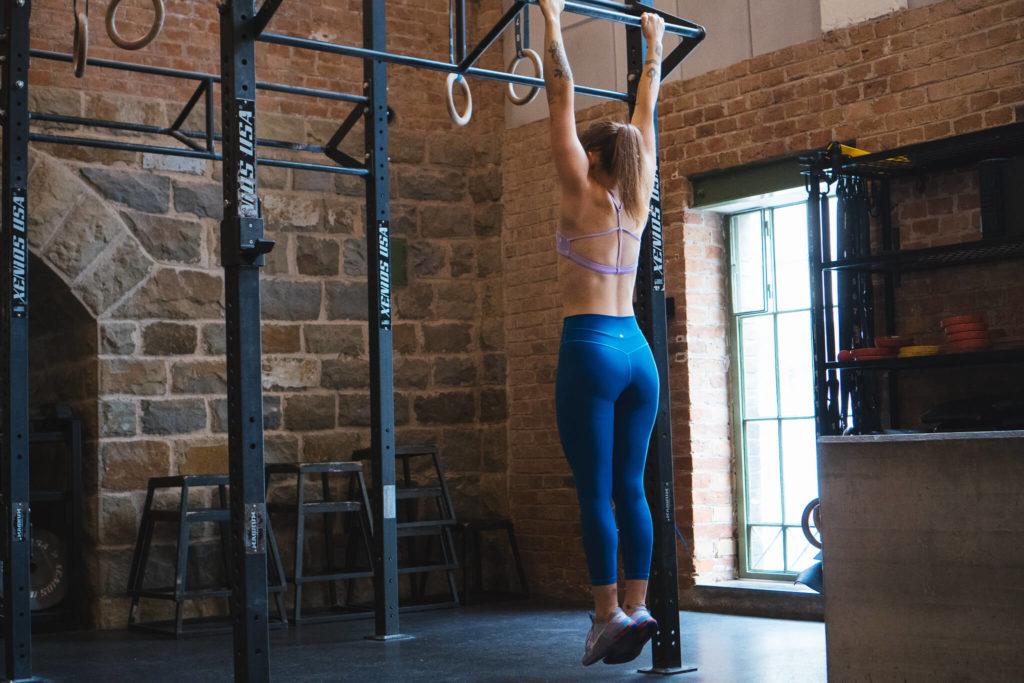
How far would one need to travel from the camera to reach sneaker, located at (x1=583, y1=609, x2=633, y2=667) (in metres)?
3.64

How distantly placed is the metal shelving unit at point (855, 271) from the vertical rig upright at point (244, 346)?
9.70ft

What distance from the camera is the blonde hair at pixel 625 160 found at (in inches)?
149

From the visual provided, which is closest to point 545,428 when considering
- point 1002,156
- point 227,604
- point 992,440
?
point 227,604

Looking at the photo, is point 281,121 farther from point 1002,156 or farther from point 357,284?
point 1002,156

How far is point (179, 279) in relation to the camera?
7.07m

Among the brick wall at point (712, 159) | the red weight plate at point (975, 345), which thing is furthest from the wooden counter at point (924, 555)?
the brick wall at point (712, 159)

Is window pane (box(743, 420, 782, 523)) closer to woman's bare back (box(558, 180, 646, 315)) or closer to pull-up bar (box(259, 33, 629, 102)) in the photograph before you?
pull-up bar (box(259, 33, 629, 102))

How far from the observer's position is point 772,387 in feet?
22.3

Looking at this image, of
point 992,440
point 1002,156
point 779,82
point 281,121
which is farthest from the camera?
point 281,121

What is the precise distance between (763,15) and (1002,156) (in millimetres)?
1629

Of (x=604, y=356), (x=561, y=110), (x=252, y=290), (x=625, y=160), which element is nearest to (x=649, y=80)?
(x=625, y=160)

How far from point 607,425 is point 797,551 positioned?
323 centimetres

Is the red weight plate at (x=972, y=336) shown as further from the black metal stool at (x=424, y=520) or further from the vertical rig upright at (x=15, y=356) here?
the vertical rig upright at (x=15, y=356)

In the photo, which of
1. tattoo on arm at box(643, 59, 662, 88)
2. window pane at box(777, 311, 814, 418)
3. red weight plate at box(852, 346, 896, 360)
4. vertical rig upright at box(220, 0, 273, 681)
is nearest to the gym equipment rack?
vertical rig upright at box(220, 0, 273, 681)
